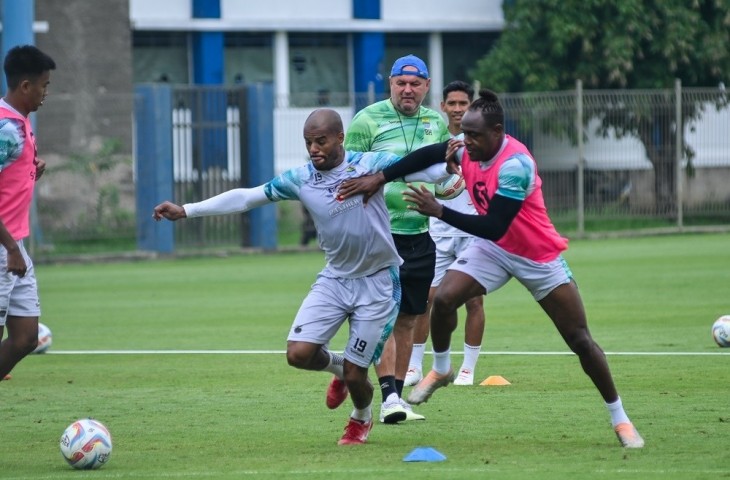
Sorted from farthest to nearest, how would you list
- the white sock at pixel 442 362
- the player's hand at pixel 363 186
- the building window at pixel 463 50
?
the building window at pixel 463 50
the white sock at pixel 442 362
the player's hand at pixel 363 186

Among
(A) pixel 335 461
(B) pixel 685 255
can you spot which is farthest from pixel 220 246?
(A) pixel 335 461

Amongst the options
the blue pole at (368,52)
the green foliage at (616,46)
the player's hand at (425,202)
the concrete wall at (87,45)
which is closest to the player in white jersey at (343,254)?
the player's hand at (425,202)

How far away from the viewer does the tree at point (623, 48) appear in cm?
3350

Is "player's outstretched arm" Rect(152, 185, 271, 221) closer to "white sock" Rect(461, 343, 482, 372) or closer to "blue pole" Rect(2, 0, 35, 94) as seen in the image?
"white sock" Rect(461, 343, 482, 372)

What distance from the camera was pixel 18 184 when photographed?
9.19 metres

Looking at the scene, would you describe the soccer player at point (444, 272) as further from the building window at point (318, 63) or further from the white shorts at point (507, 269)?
the building window at point (318, 63)

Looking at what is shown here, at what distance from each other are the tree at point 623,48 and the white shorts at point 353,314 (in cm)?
2396

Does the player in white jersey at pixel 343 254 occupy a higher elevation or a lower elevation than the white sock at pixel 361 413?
higher

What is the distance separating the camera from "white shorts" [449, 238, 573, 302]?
8938 mm

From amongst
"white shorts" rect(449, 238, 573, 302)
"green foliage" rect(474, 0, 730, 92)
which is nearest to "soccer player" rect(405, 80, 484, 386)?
"white shorts" rect(449, 238, 573, 302)

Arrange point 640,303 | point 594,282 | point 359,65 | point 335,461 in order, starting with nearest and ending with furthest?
point 335,461 < point 640,303 < point 594,282 < point 359,65

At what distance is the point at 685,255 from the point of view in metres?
25.3

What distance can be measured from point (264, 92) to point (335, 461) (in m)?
21.8

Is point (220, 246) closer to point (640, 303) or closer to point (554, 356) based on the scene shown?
point (640, 303)
